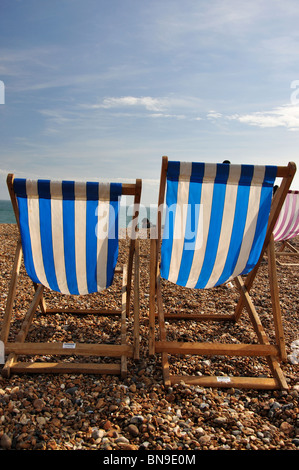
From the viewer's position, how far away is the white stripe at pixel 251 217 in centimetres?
250

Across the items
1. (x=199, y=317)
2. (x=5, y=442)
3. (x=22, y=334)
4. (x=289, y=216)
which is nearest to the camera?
(x=5, y=442)

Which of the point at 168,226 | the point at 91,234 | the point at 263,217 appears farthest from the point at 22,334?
the point at 263,217

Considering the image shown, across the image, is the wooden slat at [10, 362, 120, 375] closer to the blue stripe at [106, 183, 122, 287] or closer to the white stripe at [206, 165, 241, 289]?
the blue stripe at [106, 183, 122, 287]

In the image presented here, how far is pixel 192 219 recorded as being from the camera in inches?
102

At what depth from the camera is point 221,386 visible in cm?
227

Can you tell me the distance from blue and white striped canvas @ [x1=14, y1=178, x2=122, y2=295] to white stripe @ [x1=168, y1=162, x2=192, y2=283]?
0.46 meters

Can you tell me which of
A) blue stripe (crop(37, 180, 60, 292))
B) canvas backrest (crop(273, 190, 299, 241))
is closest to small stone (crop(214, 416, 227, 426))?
blue stripe (crop(37, 180, 60, 292))

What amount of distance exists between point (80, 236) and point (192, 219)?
2.89ft

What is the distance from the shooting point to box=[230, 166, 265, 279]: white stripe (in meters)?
2.50

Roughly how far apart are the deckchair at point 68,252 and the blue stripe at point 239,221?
75 centimetres

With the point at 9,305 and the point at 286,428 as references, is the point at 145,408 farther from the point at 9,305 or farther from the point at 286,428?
the point at 9,305

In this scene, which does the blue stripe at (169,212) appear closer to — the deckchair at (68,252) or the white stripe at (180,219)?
the white stripe at (180,219)

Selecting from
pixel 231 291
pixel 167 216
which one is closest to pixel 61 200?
pixel 167 216

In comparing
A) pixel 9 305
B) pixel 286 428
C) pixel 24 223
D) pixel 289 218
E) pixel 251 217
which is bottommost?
pixel 286 428
